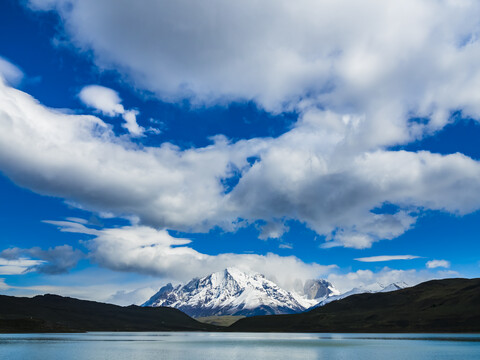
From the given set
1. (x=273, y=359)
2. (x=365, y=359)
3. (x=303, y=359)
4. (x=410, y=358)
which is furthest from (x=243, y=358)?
(x=410, y=358)

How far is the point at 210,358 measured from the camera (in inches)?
4594

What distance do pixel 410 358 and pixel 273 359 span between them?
36.6 metres

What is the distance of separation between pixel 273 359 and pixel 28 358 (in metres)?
62.5

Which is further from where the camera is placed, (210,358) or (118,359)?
(210,358)

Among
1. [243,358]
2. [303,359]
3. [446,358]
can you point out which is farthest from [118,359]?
[446,358]

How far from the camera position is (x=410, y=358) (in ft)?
368

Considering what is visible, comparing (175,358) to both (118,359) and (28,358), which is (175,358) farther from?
(28,358)

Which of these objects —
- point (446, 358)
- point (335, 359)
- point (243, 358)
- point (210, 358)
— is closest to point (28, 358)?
point (210, 358)

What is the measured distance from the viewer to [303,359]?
11575 centimetres

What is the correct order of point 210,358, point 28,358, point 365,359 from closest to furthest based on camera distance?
point 28,358 → point 365,359 → point 210,358

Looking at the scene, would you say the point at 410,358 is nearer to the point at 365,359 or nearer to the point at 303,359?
the point at 365,359

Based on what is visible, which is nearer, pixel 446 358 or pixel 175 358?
pixel 446 358

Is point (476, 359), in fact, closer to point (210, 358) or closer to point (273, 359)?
point (273, 359)

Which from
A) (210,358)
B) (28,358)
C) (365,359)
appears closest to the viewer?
(28,358)
